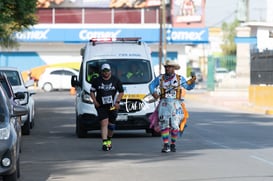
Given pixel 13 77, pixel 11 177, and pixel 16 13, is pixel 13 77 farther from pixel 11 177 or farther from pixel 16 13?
pixel 11 177

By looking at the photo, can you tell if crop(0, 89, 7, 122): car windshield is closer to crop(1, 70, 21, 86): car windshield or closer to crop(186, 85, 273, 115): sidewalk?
crop(1, 70, 21, 86): car windshield

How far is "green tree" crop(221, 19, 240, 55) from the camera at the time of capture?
350 ft

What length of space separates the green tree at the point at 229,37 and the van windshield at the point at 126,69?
276ft

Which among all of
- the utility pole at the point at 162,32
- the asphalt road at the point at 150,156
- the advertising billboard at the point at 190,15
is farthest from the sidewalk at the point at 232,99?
the advertising billboard at the point at 190,15

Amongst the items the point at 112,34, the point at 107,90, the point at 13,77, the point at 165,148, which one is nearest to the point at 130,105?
the point at 107,90

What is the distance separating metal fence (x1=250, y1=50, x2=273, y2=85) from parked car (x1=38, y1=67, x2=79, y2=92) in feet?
67.9

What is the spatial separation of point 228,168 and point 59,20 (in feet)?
198

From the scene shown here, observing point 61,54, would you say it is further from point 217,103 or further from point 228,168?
point 228,168

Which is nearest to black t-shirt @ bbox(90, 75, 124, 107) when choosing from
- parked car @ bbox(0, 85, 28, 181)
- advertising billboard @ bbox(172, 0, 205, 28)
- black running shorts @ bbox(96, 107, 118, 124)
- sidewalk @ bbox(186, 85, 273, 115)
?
black running shorts @ bbox(96, 107, 118, 124)

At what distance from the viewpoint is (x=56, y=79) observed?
60406mm

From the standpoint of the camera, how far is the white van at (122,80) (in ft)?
67.9

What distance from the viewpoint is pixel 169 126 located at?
17.0 m

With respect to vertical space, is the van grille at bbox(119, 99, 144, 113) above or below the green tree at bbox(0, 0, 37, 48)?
below

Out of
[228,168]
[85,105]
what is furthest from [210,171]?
[85,105]
